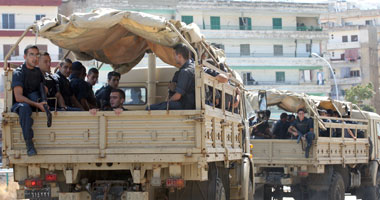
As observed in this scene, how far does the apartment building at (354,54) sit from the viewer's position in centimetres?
7662

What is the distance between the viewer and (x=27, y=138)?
30.2 feet

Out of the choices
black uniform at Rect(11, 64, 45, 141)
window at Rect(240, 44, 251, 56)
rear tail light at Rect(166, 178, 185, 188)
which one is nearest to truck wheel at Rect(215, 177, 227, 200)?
rear tail light at Rect(166, 178, 185, 188)

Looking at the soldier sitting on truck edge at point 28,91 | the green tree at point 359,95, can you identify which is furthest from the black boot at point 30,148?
the green tree at point 359,95

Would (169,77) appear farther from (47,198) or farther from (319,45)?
(319,45)

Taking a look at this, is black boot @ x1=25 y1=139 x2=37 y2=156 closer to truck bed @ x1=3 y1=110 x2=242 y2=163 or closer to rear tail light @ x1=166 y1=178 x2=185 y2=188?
truck bed @ x1=3 y1=110 x2=242 y2=163

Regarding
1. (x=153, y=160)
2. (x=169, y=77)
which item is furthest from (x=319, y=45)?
(x=153, y=160)

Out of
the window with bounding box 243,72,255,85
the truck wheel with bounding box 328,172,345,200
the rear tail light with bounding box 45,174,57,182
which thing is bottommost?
the truck wheel with bounding box 328,172,345,200

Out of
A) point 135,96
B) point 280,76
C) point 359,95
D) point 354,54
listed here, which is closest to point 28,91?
point 135,96

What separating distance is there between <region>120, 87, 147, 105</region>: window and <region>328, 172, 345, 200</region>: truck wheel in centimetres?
549

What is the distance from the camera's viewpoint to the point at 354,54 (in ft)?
255

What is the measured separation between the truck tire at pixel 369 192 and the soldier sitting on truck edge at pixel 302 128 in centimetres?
346

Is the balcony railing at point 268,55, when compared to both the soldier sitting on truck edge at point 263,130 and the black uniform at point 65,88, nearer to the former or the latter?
the soldier sitting on truck edge at point 263,130

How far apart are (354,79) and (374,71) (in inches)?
95.3

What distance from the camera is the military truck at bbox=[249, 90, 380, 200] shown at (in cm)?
1623
